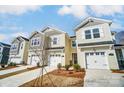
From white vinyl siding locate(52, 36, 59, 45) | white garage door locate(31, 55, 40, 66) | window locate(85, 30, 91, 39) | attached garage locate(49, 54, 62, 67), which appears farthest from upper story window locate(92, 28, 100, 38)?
white garage door locate(31, 55, 40, 66)

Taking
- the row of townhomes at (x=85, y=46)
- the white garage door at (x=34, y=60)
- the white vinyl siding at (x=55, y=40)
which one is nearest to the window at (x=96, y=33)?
the row of townhomes at (x=85, y=46)

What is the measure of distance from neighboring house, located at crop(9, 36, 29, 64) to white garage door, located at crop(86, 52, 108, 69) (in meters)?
11.8

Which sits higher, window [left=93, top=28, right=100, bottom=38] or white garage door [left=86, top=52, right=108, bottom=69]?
window [left=93, top=28, right=100, bottom=38]

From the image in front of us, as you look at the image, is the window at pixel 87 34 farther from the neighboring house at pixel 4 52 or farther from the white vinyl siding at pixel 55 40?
the neighboring house at pixel 4 52

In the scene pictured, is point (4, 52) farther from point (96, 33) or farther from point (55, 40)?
point (96, 33)

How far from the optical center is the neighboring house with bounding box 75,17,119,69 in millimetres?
11281

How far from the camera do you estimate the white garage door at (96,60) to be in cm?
1147

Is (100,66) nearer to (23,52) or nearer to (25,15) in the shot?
(25,15)

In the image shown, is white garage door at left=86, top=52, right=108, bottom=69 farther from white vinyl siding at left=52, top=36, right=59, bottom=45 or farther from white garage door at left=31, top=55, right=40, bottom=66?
white garage door at left=31, top=55, right=40, bottom=66

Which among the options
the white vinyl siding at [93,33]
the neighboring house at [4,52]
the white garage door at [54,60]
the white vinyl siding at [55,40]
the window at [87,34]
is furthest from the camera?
the neighboring house at [4,52]

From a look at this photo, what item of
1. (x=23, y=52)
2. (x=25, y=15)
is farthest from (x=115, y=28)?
(x=23, y=52)

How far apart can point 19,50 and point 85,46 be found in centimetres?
1304

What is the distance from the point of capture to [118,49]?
43.0 ft
